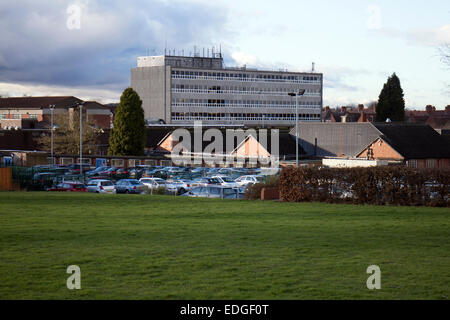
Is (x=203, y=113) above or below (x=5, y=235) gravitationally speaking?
above

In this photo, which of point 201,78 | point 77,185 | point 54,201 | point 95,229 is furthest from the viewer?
point 201,78

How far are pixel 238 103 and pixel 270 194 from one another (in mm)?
88649

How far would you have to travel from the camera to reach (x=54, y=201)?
2384cm

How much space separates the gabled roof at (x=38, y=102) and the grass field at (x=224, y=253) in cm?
9801

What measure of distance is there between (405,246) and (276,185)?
13.3 metres

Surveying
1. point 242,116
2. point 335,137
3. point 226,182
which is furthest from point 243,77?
point 226,182

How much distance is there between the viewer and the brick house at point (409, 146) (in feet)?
210

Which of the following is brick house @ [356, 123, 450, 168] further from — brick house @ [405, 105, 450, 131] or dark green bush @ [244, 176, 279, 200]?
brick house @ [405, 105, 450, 131]

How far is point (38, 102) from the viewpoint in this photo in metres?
115

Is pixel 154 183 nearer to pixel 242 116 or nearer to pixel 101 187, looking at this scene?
pixel 101 187

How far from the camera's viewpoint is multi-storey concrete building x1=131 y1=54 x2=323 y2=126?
347ft

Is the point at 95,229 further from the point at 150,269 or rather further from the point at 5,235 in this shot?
the point at 150,269
